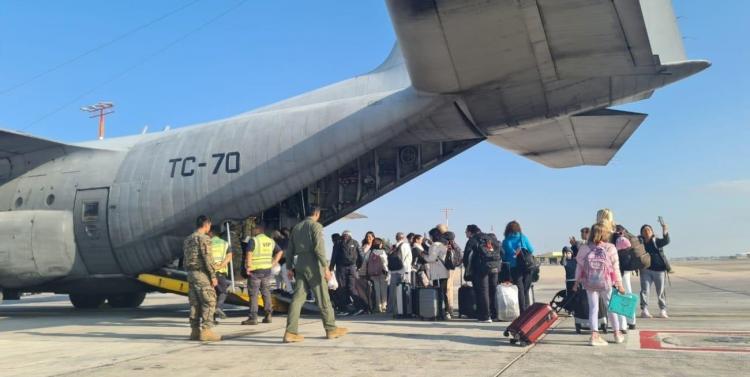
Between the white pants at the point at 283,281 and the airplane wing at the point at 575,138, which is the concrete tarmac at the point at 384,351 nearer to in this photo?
the white pants at the point at 283,281

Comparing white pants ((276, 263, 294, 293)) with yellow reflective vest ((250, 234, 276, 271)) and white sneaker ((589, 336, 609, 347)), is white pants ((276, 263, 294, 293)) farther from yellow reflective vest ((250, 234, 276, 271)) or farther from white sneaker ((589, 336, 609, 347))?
white sneaker ((589, 336, 609, 347))

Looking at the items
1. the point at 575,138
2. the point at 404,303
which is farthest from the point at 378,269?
the point at 575,138

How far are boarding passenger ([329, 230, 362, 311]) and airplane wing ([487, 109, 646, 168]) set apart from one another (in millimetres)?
3521

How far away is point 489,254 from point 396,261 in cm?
236

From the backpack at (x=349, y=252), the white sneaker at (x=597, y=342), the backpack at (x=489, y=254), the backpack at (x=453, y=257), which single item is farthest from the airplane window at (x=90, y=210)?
the white sneaker at (x=597, y=342)

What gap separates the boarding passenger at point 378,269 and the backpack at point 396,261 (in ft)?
0.74

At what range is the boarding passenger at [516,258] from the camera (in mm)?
10062

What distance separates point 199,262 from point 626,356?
18.6 feet

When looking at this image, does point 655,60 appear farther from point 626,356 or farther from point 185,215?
point 185,215

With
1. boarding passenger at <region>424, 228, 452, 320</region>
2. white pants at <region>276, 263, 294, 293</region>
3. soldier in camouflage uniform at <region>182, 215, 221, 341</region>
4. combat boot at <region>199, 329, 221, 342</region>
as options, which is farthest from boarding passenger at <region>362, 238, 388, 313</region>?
combat boot at <region>199, 329, 221, 342</region>

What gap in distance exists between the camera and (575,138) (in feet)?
37.8

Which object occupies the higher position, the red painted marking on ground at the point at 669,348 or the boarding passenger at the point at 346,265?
the boarding passenger at the point at 346,265

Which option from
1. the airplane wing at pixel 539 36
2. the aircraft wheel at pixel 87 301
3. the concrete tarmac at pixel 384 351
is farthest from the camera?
the aircraft wheel at pixel 87 301

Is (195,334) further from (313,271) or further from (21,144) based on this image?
(21,144)
